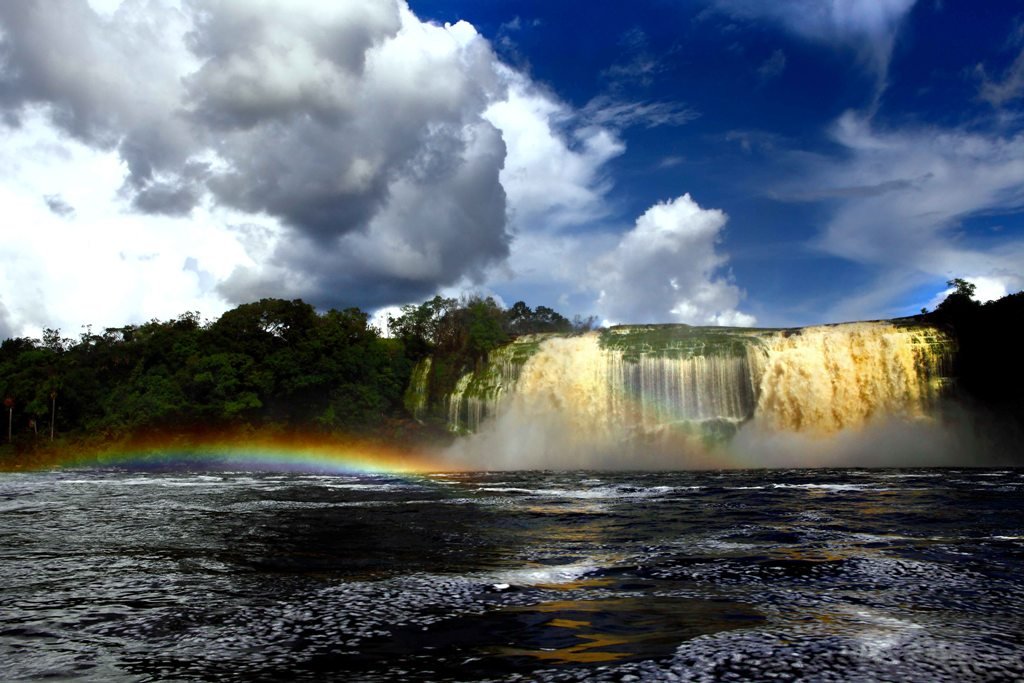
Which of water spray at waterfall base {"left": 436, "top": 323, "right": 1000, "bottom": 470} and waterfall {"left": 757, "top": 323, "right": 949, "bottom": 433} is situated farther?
waterfall {"left": 757, "top": 323, "right": 949, "bottom": 433}

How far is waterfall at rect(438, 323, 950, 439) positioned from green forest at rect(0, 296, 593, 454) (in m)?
8.67

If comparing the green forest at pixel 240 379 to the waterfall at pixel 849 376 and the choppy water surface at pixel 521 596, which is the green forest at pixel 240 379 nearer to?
the waterfall at pixel 849 376

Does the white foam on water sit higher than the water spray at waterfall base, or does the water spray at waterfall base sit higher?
the water spray at waterfall base

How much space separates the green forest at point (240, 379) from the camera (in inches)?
2221

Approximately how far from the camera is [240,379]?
57750 mm

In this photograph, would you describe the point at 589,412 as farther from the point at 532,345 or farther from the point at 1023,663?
the point at 1023,663

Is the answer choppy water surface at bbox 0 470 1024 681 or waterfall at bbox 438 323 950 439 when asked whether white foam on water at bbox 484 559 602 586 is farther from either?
waterfall at bbox 438 323 950 439

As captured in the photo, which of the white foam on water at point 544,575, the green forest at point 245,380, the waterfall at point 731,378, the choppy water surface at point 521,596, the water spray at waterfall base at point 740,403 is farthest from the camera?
the green forest at point 245,380

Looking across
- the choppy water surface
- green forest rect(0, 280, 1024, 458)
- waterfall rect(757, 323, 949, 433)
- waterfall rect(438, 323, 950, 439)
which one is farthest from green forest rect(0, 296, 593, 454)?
the choppy water surface

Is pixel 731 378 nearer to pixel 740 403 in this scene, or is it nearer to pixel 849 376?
pixel 740 403

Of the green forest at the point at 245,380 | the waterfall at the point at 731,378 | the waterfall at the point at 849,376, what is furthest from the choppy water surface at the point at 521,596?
the green forest at the point at 245,380

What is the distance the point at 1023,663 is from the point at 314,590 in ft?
19.2

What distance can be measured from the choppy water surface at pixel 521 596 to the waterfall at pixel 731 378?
1073 inches

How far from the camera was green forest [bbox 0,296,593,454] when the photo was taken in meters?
56.4
